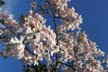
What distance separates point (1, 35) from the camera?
16.3 metres

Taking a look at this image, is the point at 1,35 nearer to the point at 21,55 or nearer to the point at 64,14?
the point at 64,14

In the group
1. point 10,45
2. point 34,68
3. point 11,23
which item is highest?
point 11,23

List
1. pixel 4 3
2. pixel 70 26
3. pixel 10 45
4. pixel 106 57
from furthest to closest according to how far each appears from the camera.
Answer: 1. pixel 106 57
2. pixel 70 26
3. pixel 4 3
4. pixel 10 45

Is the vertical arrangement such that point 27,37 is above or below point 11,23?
below

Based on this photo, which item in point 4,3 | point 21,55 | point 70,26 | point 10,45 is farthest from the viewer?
point 70,26

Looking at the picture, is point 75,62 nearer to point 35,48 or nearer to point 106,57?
Result: point 106,57

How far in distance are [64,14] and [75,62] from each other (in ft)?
8.67

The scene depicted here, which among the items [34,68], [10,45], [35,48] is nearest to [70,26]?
[34,68]

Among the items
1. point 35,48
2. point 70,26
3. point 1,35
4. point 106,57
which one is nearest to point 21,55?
point 35,48

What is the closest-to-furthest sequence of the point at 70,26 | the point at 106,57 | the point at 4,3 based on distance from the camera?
the point at 4,3 → the point at 70,26 → the point at 106,57

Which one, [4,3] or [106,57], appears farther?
[106,57]

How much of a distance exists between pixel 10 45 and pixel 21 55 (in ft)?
3.35

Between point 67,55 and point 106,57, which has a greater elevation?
point 106,57

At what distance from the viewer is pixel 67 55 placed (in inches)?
666
